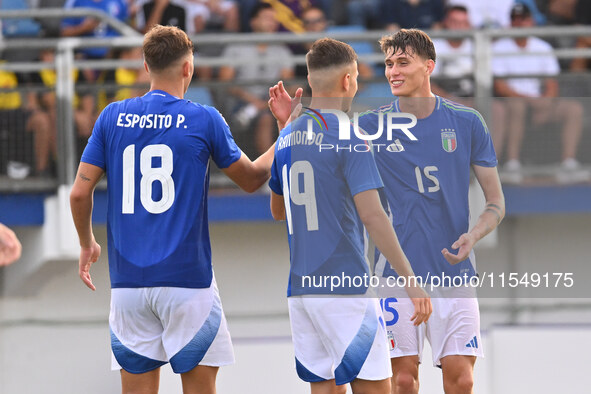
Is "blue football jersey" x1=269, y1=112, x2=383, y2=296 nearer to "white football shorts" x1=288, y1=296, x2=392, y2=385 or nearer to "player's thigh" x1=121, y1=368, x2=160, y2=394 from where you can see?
"white football shorts" x1=288, y1=296, x2=392, y2=385

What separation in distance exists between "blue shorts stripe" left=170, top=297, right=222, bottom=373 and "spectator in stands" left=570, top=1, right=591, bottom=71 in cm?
504

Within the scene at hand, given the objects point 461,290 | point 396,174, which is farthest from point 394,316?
point 396,174

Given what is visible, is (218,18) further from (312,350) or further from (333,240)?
(312,350)

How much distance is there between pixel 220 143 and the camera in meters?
4.20

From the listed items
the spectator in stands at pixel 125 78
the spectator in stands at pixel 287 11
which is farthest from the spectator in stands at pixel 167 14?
the spectator in stands at pixel 125 78

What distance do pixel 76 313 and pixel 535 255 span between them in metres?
3.71

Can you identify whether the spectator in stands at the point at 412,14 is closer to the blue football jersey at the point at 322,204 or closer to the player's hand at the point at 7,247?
the blue football jersey at the point at 322,204

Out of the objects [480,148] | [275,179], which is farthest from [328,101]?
[480,148]

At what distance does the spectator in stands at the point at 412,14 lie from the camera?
823 centimetres

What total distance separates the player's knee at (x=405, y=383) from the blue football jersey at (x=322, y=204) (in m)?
0.87

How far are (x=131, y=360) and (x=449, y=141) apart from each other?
6.17 feet

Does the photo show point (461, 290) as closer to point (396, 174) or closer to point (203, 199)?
point (396, 174)

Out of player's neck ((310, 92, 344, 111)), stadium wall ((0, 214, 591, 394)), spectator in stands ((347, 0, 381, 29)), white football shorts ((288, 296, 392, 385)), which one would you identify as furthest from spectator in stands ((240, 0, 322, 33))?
white football shorts ((288, 296, 392, 385))

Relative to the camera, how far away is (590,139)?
7.12 metres
